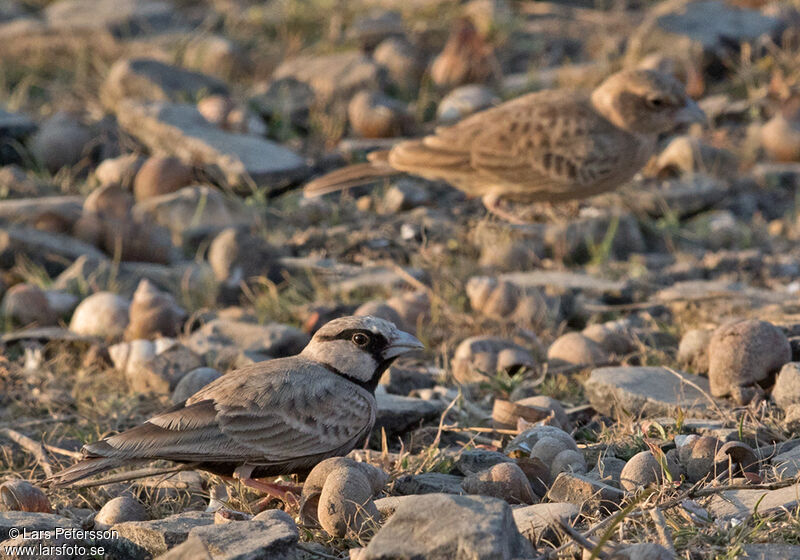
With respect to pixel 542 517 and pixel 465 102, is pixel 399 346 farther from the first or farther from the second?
pixel 465 102

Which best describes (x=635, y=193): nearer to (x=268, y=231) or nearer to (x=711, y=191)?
(x=711, y=191)

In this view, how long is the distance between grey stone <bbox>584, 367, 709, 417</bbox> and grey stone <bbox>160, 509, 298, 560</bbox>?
175 centimetres

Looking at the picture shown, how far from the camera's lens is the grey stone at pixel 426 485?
12.0 feet

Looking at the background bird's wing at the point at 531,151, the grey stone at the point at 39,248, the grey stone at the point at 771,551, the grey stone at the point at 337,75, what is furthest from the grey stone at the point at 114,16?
the grey stone at the point at 771,551

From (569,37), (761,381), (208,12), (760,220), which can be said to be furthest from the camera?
(208,12)

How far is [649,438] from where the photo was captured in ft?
13.1

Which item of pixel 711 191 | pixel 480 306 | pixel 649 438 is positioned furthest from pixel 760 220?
pixel 649 438

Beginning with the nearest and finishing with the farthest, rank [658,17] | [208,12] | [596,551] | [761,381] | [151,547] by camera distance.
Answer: [596,551] < [151,547] < [761,381] < [658,17] < [208,12]

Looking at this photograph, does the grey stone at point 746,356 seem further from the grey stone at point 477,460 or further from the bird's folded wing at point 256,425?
the bird's folded wing at point 256,425

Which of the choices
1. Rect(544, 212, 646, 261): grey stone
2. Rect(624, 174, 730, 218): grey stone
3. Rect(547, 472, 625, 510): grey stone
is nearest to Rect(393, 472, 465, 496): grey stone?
Rect(547, 472, 625, 510): grey stone

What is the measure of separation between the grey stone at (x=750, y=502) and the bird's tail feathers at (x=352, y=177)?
4.20 meters

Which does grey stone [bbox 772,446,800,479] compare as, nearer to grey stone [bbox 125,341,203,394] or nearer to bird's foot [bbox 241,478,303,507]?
bird's foot [bbox 241,478,303,507]

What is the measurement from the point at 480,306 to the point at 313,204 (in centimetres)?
233

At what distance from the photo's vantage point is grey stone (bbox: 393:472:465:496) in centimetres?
364
